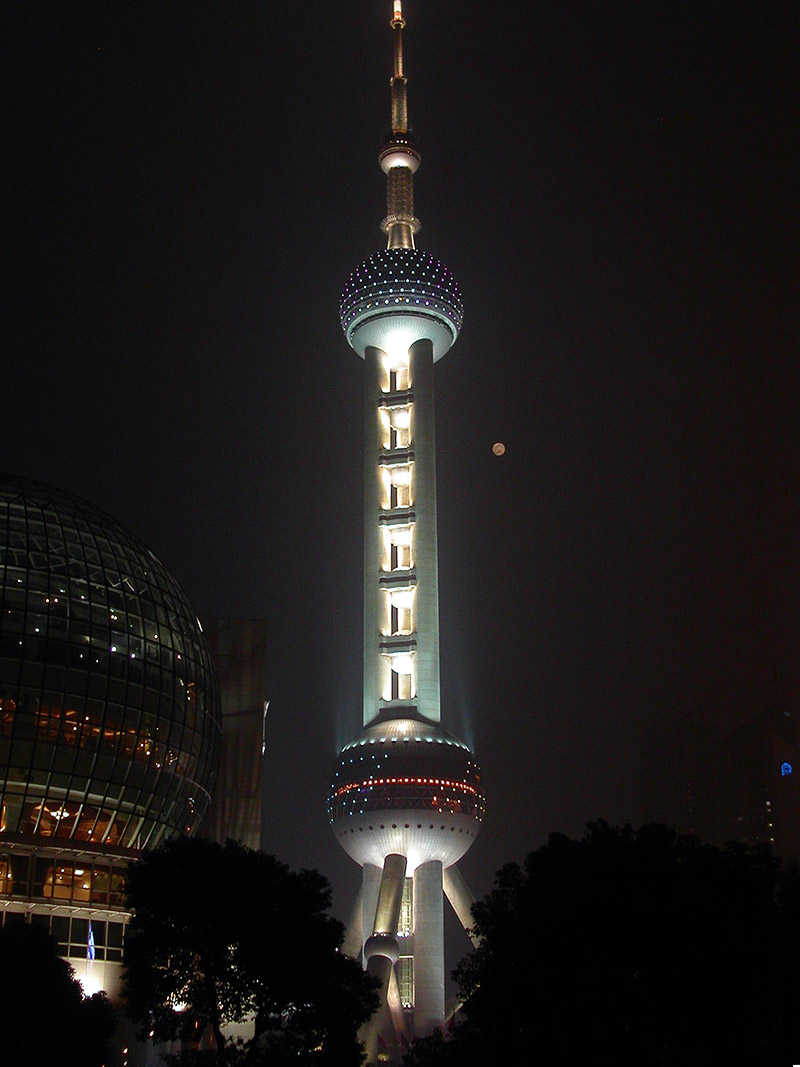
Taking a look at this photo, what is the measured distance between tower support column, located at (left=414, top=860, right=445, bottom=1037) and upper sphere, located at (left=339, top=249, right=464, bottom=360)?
58.0 meters

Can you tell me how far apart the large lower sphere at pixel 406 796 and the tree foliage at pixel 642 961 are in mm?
80651

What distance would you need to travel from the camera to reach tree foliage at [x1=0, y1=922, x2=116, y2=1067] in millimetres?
61531

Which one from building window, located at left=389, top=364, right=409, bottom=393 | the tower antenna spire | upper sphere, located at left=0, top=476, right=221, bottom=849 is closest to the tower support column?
building window, located at left=389, top=364, right=409, bottom=393

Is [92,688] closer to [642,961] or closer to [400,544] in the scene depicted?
[642,961]

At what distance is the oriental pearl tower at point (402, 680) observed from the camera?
14325cm

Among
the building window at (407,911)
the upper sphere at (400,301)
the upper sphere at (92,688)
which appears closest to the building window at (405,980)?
the building window at (407,911)

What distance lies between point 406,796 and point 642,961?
88559 millimetres

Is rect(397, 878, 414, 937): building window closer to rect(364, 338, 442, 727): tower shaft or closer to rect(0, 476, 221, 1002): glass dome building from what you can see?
Result: rect(364, 338, 442, 727): tower shaft

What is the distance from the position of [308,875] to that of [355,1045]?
308 inches

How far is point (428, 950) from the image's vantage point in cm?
14312

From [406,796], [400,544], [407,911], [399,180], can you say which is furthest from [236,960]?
[399,180]

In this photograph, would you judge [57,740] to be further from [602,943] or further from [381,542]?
[381,542]

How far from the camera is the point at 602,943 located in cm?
5675

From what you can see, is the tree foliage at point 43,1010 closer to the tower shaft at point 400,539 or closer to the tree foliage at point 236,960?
the tree foliage at point 236,960
